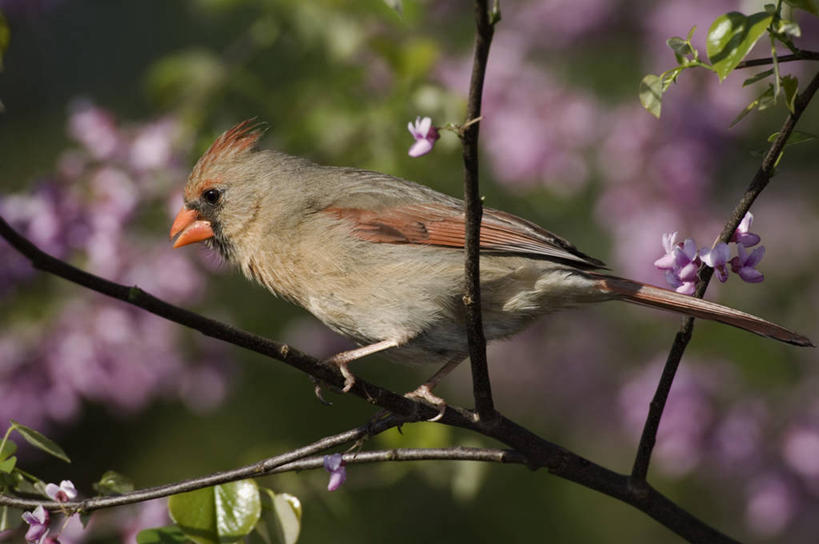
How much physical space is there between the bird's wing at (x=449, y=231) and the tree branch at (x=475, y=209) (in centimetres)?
78

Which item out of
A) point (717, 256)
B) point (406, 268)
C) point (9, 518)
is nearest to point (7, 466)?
point (9, 518)

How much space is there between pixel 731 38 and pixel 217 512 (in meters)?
1.51

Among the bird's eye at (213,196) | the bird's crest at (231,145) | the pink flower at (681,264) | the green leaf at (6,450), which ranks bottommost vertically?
the green leaf at (6,450)

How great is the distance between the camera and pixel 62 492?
2.38 m

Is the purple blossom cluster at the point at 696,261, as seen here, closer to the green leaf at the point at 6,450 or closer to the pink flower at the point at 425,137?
the pink flower at the point at 425,137

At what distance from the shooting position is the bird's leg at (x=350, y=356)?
245 cm

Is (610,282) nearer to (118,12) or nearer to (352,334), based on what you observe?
(352,334)

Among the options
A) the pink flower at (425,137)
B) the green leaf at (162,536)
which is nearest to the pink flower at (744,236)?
the pink flower at (425,137)

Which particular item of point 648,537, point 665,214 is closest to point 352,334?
point 665,214

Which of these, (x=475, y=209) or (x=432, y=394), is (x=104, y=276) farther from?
(x=475, y=209)

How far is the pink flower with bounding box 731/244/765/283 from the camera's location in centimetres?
246

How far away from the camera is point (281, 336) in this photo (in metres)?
5.89

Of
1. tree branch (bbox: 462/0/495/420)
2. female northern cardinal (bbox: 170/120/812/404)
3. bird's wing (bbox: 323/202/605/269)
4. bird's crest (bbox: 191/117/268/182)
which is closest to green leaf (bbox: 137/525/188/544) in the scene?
female northern cardinal (bbox: 170/120/812/404)

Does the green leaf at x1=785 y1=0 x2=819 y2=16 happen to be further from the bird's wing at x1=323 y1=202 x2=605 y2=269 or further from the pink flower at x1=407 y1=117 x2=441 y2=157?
the bird's wing at x1=323 y1=202 x2=605 y2=269
